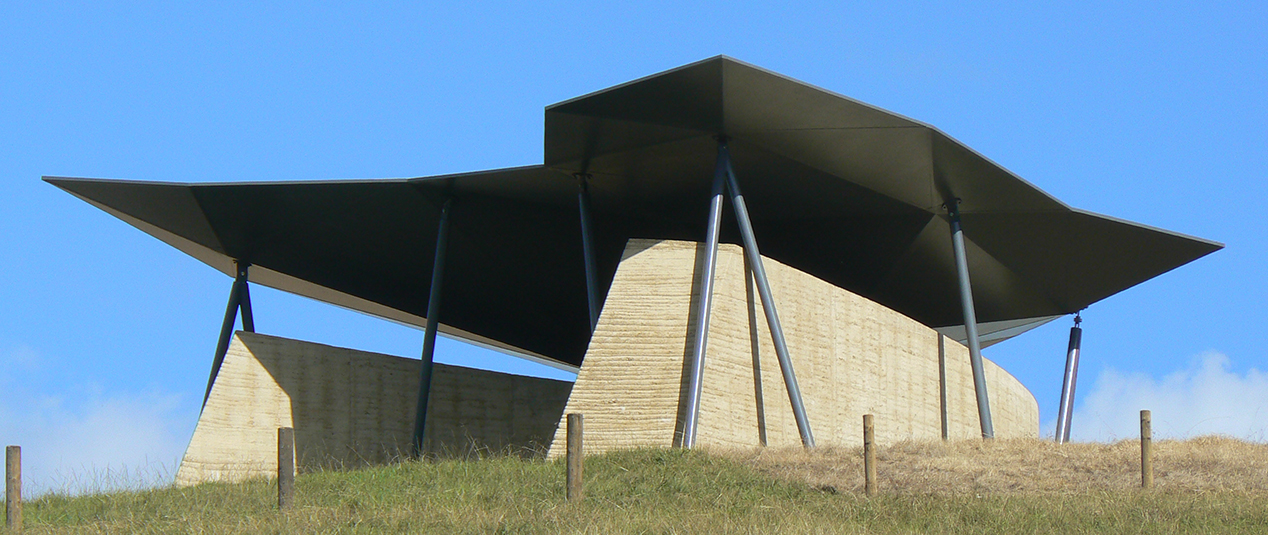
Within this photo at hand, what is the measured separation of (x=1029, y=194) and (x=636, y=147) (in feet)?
24.0

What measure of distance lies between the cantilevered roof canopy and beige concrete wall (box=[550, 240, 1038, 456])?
77.0 inches

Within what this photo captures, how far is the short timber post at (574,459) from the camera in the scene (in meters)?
14.2

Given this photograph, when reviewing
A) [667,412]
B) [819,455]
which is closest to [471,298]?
[667,412]

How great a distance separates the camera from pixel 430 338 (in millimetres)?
27219

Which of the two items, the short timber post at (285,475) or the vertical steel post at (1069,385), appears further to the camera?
the vertical steel post at (1069,385)

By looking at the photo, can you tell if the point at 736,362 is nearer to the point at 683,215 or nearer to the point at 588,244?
the point at 588,244

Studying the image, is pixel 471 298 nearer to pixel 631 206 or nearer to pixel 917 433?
pixel 631 206

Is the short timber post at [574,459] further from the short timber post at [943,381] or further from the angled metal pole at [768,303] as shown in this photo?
the short timber post at [943,381]

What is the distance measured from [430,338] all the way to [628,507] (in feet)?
41.9

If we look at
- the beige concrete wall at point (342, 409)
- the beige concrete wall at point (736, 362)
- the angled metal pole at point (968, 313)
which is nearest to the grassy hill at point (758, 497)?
the beige concrete wall at point (736, 362)

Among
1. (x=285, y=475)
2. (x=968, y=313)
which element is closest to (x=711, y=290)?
(x=968, y=313)

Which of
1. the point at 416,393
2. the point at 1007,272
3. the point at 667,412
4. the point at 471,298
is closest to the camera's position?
the point at 667,412

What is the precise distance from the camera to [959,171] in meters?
24.2

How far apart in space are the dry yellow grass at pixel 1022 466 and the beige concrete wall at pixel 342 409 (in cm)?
774
